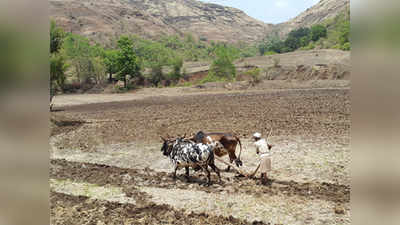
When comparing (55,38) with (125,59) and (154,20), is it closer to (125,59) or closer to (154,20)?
(125,59)

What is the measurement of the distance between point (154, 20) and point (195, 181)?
126644 millimetres

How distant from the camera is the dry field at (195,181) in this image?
570cm

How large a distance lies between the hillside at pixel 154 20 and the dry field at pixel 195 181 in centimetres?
4171

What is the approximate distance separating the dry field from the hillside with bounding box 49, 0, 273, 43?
4171cm

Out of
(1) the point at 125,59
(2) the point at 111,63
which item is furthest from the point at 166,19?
(1) the point at 125,59

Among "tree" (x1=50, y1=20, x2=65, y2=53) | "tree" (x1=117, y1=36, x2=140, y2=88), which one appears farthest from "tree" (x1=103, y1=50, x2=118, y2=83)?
"tree" (x1=50, y1=20, x2=65, y2=53)

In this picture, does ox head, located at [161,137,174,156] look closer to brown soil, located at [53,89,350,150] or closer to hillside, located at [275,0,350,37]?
brown soil, located at [53,89,350,150]

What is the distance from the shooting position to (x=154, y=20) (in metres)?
125
